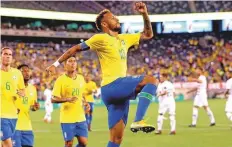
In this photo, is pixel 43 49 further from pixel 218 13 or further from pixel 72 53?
pixel 72 53

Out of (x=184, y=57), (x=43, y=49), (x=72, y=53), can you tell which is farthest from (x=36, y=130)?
(x=184, y=57)

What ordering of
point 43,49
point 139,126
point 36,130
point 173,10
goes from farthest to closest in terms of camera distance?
1. point 173,10
2. point 43,49
3. point 36,130
4. point 139,126

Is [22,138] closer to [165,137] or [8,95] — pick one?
[8,95]

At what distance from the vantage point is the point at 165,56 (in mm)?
49250

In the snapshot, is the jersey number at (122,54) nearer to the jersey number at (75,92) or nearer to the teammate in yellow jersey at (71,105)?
the teammate in yellow jersey at (71,105)

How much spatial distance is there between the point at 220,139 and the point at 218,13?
3506cm

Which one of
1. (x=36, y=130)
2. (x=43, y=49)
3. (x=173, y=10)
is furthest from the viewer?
(x=173, y=10)

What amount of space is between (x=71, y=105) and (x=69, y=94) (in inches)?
9.1

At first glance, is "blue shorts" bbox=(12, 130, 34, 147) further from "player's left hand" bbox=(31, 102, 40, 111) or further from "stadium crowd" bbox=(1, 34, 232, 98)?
"stadium crowd" bbox=(1, 34, 232, 98)

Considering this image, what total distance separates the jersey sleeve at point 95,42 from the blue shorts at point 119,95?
21.5 inches

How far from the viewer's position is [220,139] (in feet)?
46.3

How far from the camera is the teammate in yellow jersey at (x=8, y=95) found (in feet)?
27.0

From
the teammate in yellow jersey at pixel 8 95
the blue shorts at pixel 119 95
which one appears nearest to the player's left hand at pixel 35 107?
the teammate in yellow jersey at pixel 8 95

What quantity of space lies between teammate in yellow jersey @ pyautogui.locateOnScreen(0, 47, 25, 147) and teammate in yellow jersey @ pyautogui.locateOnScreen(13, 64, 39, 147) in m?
0.89
